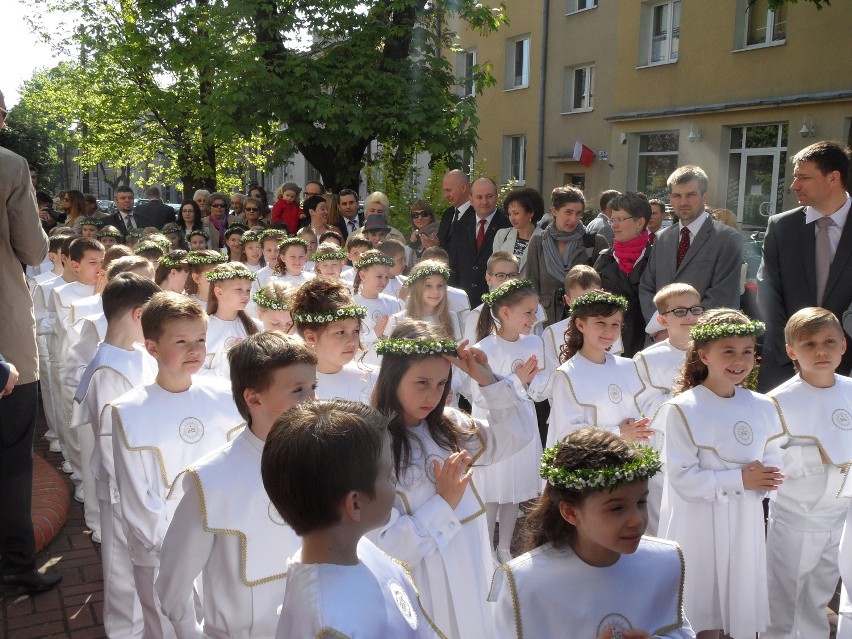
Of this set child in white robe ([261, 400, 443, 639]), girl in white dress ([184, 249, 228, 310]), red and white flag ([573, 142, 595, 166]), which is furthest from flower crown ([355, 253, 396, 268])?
red and white flag ([573, 142, 595, 166])

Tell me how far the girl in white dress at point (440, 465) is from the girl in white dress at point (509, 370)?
1103 mm

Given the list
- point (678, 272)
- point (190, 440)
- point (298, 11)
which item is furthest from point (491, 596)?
point (298, 11)

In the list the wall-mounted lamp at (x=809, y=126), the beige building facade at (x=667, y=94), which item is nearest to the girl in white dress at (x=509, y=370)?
the beige building facade at (x=667, y=94)

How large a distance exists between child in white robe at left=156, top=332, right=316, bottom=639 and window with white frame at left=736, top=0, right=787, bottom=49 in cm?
1670

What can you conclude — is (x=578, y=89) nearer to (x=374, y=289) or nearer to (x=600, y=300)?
(x=374, y=289)

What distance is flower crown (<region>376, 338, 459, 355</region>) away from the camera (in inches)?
132

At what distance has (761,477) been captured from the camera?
3918 mm

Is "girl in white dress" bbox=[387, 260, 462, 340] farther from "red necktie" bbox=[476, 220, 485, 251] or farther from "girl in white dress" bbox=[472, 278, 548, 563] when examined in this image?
"red necktie" bbox=[476, 220, 485, 251]

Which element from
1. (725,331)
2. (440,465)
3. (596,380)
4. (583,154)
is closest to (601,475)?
(440,465)

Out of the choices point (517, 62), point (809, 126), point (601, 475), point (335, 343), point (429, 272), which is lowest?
point (601, 475)

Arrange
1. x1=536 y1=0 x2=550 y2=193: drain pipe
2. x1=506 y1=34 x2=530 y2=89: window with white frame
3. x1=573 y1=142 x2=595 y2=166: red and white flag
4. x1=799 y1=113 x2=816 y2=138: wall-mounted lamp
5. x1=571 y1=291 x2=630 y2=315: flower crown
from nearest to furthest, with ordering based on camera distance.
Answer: x1=571 y1=291 x2=630 y2=315: flower crown, x1=799 y1=113 x2=816 y2=138: wall-mounted lamp, x1=573 y1=142 x2=595 y2=166: red and white flag, x1=536 y1=0 x2=550 y2=193: drain pipe, x1=506 y1=34 x2=530 y2=89: window with white frame

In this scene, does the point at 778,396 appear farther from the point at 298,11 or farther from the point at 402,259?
the point at 298,11

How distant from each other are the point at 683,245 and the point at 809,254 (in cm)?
123

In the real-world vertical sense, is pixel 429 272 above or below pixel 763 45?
below
